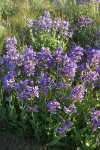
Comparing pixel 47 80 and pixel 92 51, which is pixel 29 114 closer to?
pixel 47 80

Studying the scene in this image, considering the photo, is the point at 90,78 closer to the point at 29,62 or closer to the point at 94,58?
the point at 94,58

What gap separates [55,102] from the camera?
347 cm

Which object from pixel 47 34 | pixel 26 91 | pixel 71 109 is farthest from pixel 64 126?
pixel 47 34

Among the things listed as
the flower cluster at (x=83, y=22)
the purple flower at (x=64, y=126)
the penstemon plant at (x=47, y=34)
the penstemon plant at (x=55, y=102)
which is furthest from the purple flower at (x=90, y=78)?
the flower cluster at (x=83, y=22)

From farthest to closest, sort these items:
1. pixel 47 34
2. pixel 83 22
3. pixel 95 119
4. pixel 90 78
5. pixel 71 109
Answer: pixel 83 22, pixel 47 34, pixel 90 78, pixel 71 109, pixel 95 119

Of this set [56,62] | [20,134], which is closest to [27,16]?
[56,62]

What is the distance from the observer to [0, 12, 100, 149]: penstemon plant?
3518 mm

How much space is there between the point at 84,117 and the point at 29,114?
2.18 ft

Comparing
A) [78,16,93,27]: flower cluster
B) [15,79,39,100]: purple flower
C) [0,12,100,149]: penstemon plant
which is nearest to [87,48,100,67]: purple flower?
[0,12,100,149]: penstemon plant

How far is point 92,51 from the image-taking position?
3.94 meters

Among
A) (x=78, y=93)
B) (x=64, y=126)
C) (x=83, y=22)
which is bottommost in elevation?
(x=64, y=126)

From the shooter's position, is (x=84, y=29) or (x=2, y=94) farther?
(x=84, y=29)

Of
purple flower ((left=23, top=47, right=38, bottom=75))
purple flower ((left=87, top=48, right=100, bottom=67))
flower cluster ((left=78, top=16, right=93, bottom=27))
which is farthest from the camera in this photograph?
flower cluster ((left=78, top=16, right=93, bottom=27))

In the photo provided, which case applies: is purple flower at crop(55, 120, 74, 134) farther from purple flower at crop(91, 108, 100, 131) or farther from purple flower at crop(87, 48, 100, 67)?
purple flower at crop(87, 48, 100, 67)
